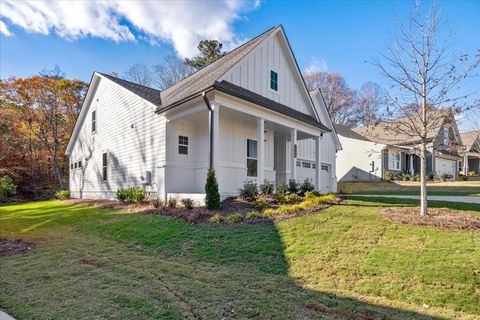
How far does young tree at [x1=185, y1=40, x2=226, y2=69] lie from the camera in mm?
32531

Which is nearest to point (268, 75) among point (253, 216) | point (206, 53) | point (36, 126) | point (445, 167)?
point (253, 216)

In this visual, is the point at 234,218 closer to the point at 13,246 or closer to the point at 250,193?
the point at 250,193

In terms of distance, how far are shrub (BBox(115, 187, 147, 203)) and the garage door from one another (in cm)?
1147

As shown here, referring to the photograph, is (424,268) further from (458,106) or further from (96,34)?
(96,34)

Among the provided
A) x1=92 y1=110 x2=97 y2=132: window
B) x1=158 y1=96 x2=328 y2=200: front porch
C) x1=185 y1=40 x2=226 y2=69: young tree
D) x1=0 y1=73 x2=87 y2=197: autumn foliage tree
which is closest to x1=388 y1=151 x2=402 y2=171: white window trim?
x1=158 y1=96 x2=328 y2=200: front porch

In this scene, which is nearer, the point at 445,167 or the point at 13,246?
the point at 13,246

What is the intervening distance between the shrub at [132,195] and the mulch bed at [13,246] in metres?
4.43

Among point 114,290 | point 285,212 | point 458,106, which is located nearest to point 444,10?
point 458,106

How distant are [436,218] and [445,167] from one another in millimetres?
27775

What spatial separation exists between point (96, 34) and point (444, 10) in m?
17.1

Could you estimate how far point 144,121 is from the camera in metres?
13.1

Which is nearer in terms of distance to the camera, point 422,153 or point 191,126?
point 422,153

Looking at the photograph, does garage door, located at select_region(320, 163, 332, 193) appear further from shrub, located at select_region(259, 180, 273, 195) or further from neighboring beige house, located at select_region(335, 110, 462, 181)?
shrub, located at select_region(259, 180, 273, 195)

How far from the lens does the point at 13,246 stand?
281 inches
